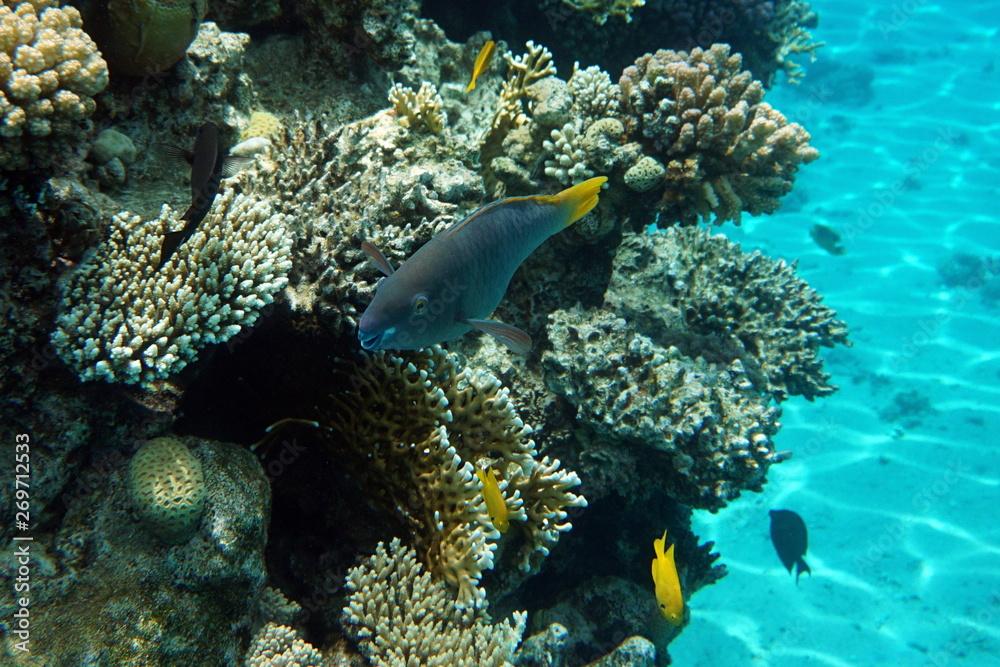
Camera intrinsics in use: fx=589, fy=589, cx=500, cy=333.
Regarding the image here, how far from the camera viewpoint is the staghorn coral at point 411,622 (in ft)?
10.8

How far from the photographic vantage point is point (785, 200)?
19.2 metres

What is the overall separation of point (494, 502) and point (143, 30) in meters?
3.38

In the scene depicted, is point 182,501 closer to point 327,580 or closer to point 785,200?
point 327,580

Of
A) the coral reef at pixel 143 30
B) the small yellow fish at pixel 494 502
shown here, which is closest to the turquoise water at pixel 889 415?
the small yellow fish at pixel 494 502

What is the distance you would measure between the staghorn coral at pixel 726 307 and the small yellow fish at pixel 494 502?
103 inches

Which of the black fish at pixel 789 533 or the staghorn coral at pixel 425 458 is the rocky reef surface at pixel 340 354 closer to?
the staghorn coral at pixel 425 458

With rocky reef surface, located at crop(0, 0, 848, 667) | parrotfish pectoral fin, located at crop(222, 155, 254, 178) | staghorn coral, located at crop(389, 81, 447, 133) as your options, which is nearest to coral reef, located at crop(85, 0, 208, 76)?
rocky reef surface, located at crop(0, 0, 848, 667)

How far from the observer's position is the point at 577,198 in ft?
9.38

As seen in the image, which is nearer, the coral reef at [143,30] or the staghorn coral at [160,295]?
the staghorn coral at [160,295]

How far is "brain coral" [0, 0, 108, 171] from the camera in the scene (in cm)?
248

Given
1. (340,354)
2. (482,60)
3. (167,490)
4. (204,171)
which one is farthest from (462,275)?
(482,60)

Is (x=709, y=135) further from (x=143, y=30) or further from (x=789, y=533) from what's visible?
(x=789, y=533)

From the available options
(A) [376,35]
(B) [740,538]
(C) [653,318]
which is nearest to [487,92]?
(A) [376,35]

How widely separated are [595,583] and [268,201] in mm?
4462
